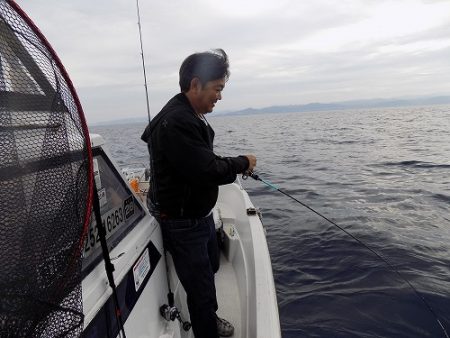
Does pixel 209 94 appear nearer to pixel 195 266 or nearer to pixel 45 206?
pixel 195 266

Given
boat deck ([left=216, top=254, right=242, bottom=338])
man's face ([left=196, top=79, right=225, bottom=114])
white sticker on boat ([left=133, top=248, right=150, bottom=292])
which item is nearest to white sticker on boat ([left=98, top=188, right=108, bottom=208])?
white sticker on boat ([left=133, top=248, right=150, bottom=292])

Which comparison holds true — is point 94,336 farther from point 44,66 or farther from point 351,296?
point 351,296

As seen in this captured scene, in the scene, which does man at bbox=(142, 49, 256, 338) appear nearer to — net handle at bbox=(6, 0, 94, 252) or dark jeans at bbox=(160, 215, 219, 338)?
dark jeans at bbox=(160, 215, 219, 338)

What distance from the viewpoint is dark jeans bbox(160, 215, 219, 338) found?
250cm

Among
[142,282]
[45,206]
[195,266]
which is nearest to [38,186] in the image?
[45,206]

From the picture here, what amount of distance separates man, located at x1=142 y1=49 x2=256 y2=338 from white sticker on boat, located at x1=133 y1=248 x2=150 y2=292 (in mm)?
272

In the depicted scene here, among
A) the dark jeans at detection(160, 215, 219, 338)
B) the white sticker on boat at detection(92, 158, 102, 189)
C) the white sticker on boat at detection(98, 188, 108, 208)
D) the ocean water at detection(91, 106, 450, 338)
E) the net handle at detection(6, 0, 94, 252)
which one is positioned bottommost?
the ocean water at detection(91, 106, 450, 338)

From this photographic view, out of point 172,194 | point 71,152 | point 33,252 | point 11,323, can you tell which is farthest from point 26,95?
point 172,194

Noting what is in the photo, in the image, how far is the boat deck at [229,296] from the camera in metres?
3.30

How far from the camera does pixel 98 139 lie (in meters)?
2.12

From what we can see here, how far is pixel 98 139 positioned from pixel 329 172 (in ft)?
39.1

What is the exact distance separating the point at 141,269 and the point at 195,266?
434 millimetres

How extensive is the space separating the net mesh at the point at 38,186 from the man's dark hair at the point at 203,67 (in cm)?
128

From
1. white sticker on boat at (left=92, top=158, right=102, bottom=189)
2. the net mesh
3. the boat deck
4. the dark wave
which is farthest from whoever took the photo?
the dark wave
